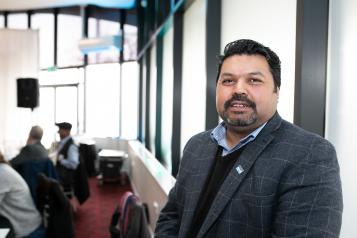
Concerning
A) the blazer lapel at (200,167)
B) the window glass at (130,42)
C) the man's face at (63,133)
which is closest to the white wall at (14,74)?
the window glass at (130,42)

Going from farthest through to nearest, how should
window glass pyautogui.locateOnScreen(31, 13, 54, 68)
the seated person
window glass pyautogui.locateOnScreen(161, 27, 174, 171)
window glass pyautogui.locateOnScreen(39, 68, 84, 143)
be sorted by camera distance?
window glass pyautogui.locateOnScreen(31, 13, 54, 68) → window glass pyautogui.locateOnScreen(39, 68, 84, 143) → window glass pyautogui.locateOnScreen(161, 27, 174, 171) → the seated person

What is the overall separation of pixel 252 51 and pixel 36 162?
325 cm

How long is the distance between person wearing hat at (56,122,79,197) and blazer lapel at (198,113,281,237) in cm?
397

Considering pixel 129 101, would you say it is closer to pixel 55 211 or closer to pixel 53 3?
pixel 53 3

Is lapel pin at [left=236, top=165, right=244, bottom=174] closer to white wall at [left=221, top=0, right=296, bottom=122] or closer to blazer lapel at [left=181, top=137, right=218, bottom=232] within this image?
blazer lapel at [left=181, top=137, right=218, bottom=232]

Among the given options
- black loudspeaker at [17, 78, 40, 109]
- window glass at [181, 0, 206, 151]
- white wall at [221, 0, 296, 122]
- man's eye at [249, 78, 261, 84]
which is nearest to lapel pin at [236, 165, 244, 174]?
man's eye at [249, 78, 261, 84]

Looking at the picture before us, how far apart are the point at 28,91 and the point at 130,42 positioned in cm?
249

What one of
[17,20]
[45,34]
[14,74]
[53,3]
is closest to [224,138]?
[14,74]

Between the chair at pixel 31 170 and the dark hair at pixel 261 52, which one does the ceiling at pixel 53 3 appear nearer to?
the chair at pixel 31 170

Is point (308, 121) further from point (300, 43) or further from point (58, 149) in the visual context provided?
point (58, 149)

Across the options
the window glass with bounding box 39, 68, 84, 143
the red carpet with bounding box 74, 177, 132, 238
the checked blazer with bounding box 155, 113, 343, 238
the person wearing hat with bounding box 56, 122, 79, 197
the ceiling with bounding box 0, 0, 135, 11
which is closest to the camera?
the checked blazer with bounding box 155, 113, 343, 238

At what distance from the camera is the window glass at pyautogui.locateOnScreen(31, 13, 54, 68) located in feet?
29.0

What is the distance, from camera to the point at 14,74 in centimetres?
747

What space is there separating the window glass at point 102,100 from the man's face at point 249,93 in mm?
7340
